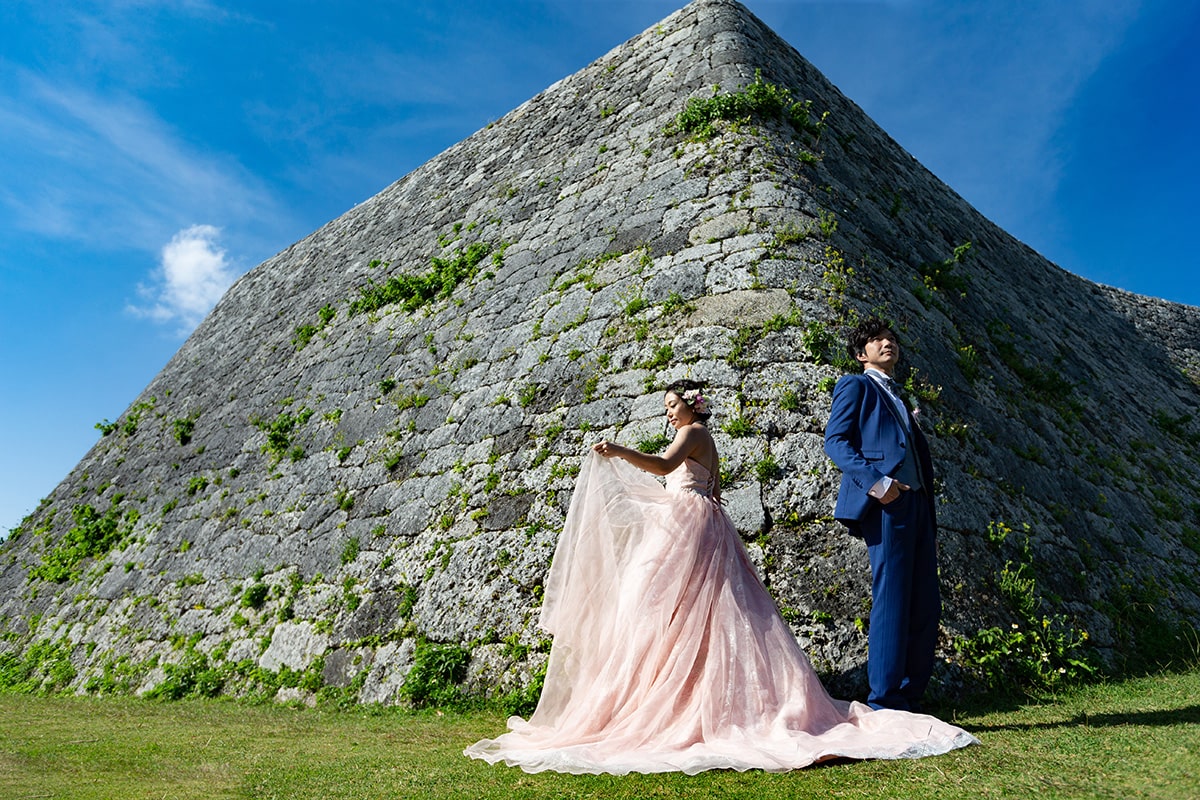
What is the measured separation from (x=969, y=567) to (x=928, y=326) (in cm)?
262

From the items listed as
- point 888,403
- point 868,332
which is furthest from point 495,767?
point 868,332

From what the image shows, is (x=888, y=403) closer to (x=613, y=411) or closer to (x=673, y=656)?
(x=673, y=656)

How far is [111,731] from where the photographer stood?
4992 millimetres

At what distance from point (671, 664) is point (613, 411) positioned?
7.86 ft

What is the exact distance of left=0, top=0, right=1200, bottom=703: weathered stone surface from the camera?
5.02 metres

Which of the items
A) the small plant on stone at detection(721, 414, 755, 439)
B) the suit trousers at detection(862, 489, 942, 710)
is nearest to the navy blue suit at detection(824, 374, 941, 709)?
the suit trousers at detection(862, 489, 942, 710)

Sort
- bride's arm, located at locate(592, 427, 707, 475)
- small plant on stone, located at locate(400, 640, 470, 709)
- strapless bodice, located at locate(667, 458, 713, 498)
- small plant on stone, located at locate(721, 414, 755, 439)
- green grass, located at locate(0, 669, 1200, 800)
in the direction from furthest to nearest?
small plant on stone, located at locate(721, 414, 755, 439)
small plant on stone, located at locate(400, 640, 470, 709)
strapless bodice, located at locate(667, 458, 713, 498)
bride's arm, located at locate(592, 427, 707, 475)
green grass, located at locate(0, 669, 1200, 800)

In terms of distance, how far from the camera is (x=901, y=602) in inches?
142

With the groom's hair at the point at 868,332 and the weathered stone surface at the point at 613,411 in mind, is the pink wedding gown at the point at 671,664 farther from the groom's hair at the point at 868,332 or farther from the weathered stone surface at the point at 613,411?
the groom's hair at the point at 868,332

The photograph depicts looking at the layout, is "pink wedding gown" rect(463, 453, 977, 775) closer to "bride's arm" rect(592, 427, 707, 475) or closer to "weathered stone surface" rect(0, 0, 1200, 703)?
"bride's arm" rect(592, 427, 707, 475)

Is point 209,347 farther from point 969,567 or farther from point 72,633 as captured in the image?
point 969,567

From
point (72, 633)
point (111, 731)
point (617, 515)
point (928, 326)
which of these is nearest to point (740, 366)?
point (617, 515)

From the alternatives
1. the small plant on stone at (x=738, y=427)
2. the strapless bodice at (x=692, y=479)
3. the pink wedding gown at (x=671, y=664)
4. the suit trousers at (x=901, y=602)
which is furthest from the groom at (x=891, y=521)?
the small plant on stone at (x=738, y=427)

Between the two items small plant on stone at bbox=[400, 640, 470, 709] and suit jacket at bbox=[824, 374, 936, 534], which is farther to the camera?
small plant on stone at bbox=[400, 640, 470, 709]
